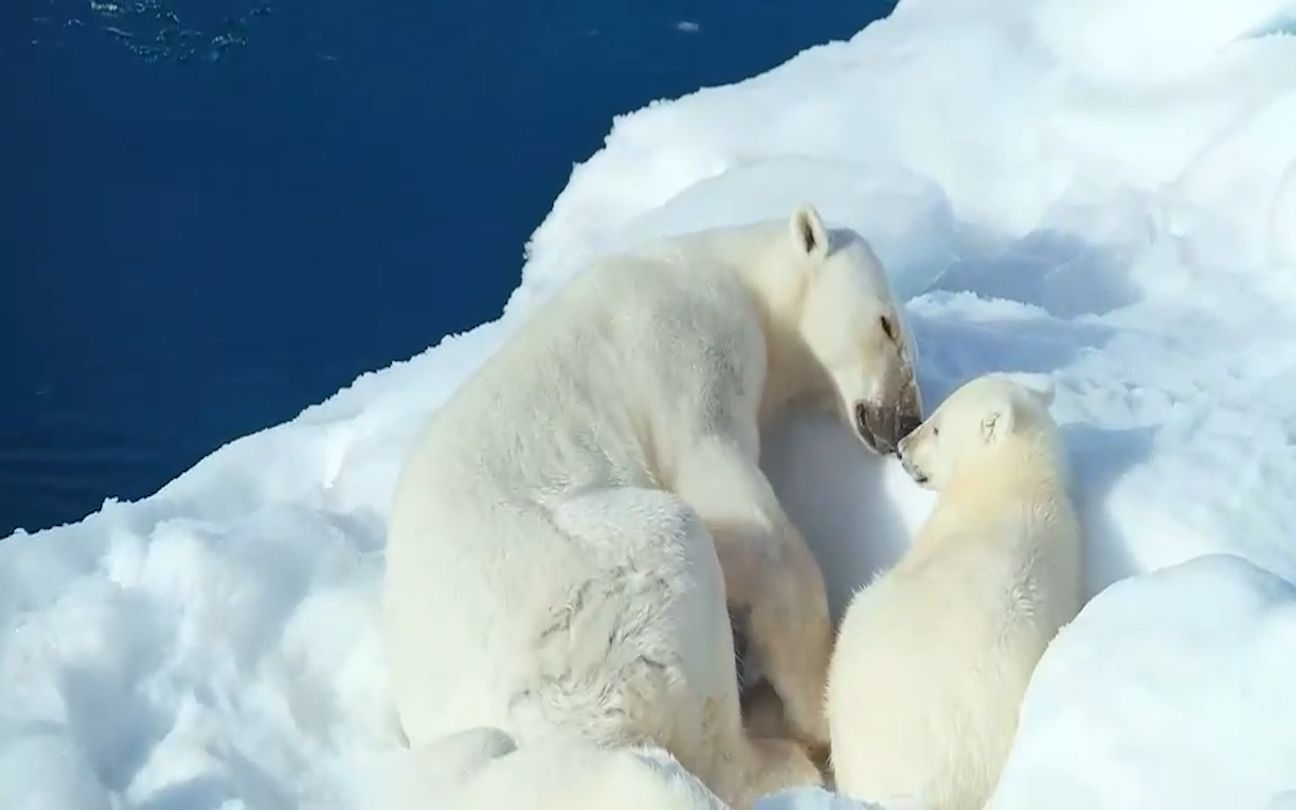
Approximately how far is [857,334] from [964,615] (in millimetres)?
1094

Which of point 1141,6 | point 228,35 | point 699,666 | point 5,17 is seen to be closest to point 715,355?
point 699,666

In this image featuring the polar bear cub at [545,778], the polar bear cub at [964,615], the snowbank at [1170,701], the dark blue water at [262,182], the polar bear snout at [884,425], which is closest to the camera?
the polar bear cub at [545,778]

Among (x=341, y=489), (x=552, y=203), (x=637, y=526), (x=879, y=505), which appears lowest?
(x=552, y=203)

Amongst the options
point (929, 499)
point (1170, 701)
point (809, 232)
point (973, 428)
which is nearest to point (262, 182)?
point (809, 232)

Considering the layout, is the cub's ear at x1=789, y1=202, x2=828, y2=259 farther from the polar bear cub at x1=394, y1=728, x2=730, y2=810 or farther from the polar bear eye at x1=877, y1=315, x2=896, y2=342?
the polar bear cub at x1=394, y1=728, x2=730, y2=810

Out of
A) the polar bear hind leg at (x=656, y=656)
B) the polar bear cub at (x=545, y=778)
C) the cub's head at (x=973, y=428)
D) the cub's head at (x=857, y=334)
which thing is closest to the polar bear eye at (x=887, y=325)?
the cub's head at (x=857, y=334)

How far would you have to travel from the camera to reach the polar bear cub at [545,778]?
206 cm

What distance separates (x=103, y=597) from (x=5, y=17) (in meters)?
7.44

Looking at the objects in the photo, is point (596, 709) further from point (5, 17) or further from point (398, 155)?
point (5, 17)

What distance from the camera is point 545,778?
7.43 ft

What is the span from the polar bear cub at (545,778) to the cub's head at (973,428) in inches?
44.0

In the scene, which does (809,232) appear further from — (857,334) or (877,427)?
(877,427)

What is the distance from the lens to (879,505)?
354 centimetres

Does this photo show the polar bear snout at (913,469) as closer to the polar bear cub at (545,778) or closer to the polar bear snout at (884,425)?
the polar bear snout at (884,425)
